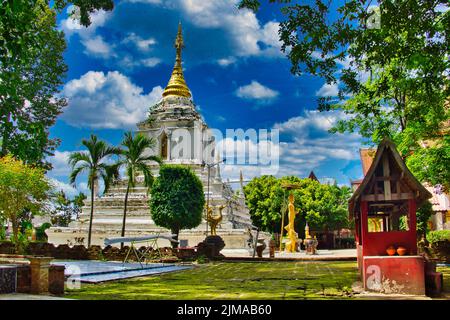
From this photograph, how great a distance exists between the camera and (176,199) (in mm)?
Answer: 24625

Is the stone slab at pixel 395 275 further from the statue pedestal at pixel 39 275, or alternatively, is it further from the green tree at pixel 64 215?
the green tree at pixel 64 215

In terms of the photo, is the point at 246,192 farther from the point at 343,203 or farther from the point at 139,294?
the point at 139,294

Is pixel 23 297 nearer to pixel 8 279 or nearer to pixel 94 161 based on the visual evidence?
pixel 8 279

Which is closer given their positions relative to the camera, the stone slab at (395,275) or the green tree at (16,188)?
the stone slab at (395,275)

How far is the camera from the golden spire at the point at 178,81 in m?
44.4

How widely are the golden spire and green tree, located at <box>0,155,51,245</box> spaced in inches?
899

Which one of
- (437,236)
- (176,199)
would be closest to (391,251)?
(437,236)

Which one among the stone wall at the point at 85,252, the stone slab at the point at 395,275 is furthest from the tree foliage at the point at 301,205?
the stone slab at the point at 395,275

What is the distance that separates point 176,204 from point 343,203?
25017mm

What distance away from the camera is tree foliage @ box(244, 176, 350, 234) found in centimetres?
4297

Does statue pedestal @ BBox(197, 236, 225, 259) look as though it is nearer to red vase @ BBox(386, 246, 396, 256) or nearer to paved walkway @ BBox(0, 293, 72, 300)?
red vase @ BBox(386, 246, 396, 256)

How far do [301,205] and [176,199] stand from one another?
861 inches

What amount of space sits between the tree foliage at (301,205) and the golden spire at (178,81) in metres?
12.2
